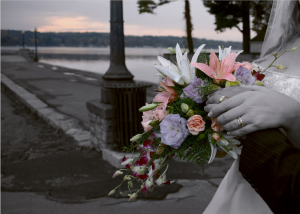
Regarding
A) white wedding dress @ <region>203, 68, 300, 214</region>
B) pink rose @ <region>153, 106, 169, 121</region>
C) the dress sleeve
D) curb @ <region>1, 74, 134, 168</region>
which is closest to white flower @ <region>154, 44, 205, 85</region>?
pink rose @ <region>153, 106, 169, 121</region>

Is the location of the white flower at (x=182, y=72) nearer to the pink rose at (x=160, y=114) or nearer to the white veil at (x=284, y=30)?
the pink rose at (x=160, y=114)

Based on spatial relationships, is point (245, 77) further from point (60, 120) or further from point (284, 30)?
point (60, 120)

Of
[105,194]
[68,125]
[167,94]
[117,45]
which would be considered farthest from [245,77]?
[68,125]

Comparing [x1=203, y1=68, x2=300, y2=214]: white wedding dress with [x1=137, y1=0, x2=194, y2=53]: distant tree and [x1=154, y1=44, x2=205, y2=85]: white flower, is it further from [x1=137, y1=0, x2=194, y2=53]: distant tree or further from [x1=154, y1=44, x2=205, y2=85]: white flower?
[x1=137, y1=0, x2=194, y2=53]: distant tree

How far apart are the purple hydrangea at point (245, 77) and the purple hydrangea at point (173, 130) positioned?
0.31m

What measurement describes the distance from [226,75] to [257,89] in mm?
171

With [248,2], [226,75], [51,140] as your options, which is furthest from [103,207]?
[248,2]

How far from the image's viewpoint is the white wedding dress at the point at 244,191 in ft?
5.41

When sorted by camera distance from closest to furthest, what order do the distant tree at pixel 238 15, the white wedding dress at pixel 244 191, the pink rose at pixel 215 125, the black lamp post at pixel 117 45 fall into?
the pink rose at pixel 215 125
the white wedding dress at pixel 244 191
the black lamp post at pixel 117 45
the distant tree at pixel 238 15

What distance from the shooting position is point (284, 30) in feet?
6.24

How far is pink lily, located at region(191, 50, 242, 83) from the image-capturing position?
4.45ft

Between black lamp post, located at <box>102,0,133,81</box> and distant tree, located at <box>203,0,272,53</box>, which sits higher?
distant tree, located at <box>203,0,272,53</box>

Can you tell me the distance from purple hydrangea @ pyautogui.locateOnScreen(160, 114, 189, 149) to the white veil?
2.68 ft

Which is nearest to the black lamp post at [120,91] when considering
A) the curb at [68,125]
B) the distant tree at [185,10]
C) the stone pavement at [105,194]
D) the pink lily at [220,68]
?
the curb at [68,125]
